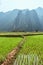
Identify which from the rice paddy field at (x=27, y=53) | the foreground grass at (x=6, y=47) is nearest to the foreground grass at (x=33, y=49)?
the rice paddy field at (x=27, y=53)

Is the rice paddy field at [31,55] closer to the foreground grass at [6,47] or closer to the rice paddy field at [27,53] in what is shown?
the rice paddy field at [27,53]

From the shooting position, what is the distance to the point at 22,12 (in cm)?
12950

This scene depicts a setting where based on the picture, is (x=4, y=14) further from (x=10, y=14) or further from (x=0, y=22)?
(x=0, y=22)

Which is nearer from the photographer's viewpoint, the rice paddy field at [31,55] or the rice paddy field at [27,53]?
the rice paddy field at [31,55]

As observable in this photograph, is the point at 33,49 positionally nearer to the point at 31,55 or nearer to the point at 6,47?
the point at 6,47

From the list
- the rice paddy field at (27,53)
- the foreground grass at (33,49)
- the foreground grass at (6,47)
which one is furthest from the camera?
the foreground grass at (33,49)

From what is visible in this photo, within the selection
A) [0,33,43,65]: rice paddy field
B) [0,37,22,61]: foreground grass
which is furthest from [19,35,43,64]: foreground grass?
[0,37,22,61]: foreground grass

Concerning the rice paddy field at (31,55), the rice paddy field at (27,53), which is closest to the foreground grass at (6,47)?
the rice paddy field at (27,53)

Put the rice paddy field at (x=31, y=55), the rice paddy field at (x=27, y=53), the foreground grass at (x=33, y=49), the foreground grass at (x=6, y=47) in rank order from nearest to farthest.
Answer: the rice paddy field at (x=31, y=55) → the rice paddy field at (x=27, y=53) → the foreground grass at (x=6, y=47) → the foreground grass at (x=33, y=49)

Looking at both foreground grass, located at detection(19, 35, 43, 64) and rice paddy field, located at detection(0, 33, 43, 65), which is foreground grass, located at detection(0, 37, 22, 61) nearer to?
rice paddy field, located at detection(0, 33, 43, 65)

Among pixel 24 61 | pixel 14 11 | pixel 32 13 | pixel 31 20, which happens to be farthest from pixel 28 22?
pixel 24 61

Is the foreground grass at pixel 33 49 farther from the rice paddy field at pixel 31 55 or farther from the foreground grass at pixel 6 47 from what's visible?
the foreground grass at pixel 6 47

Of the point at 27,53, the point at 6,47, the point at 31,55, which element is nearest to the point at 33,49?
the point at 27,53

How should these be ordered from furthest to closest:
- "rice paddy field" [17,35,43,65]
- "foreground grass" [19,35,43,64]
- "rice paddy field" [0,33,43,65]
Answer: "foreground grass" [19,35,43,64] → "rice paddy field" [0,33,43,65] → "rice paddy field" [17,35,43,65]
